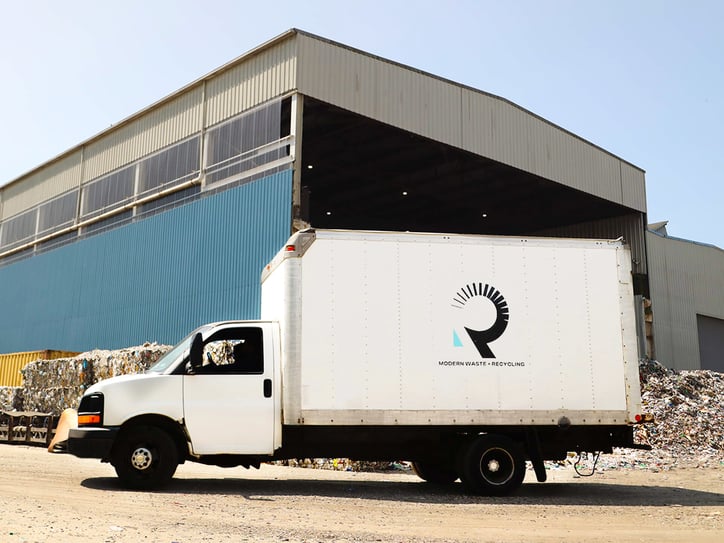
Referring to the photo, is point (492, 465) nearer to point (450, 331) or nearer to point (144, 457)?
point (450, 331)

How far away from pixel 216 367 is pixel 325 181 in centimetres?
2507

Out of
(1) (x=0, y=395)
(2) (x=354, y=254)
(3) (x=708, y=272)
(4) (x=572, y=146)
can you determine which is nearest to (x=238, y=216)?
(1) (x=0, y=395)

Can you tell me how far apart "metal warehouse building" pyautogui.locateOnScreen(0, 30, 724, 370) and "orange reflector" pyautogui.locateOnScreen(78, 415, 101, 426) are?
11775 mm

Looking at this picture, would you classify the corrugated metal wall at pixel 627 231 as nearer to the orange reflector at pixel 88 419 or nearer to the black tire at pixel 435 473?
the black tire at pixel 435 473

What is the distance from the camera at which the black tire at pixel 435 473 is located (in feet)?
39.1

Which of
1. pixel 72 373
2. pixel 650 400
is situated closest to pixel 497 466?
pixel 650 400

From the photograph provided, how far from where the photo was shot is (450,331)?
10.3 metres

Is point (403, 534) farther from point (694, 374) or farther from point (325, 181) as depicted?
point (325, 181)

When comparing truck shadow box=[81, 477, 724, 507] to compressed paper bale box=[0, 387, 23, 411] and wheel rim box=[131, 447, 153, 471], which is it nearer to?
wheel rim box=[131, 447, 153, 471]

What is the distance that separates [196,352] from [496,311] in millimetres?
4416

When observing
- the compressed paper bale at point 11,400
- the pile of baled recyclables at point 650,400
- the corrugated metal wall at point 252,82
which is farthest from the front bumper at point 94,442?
the corrugated metal wall at point 252,82

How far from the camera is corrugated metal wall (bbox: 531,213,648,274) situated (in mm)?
32750

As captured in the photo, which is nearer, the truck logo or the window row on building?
the truck logo

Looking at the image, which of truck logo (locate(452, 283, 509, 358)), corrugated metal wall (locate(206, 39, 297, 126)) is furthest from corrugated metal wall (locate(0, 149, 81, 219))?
truck logo (locate(452, 283, 509, 358))
